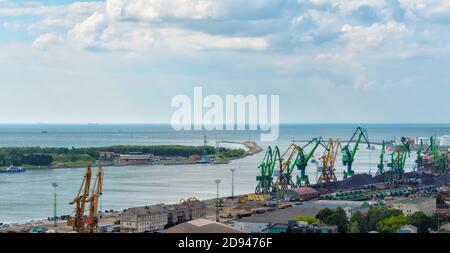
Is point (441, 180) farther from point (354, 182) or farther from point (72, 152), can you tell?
point (72, 152)

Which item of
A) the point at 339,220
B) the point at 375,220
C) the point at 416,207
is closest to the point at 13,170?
the point at 416,207

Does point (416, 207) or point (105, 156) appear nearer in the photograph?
point (416, 207)

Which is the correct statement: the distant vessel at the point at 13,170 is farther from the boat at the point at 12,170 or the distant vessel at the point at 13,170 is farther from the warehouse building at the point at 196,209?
the warehouse building at the point at 196,209

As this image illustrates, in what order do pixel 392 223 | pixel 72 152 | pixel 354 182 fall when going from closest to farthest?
1. pixel 392 223
2. pixel 354 182
3. pixel 72 152

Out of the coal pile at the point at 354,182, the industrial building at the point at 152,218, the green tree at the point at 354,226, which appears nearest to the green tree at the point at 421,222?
the green tree at the point at 354,226

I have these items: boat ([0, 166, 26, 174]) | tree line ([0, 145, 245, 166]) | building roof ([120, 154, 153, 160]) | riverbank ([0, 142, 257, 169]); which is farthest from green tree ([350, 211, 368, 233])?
building roof ([120, 154, 153, 160])

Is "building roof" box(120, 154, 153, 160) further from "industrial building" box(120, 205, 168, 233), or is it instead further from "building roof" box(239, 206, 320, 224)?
"industrial building" box(120, 205, 168, 233)

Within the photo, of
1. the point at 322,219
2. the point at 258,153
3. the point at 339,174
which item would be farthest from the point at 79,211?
the point at 258,153
